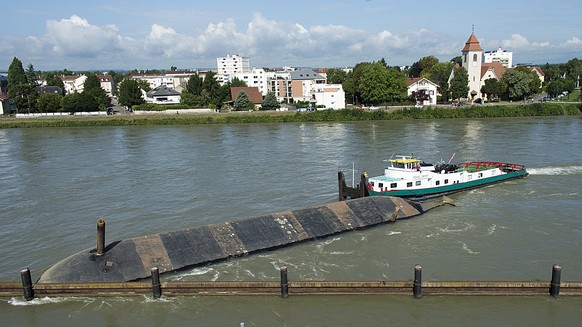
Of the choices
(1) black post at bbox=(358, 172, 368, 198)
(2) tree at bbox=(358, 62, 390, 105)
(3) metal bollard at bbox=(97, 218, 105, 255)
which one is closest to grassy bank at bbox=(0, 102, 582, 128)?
(2) tree at bbox=(358, 62, 390, 105)

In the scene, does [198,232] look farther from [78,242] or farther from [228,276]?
[78,242]

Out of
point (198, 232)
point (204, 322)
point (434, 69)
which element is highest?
point (434, 69)

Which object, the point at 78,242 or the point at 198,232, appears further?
the point at 78,242

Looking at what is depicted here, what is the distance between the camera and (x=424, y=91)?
284 ft

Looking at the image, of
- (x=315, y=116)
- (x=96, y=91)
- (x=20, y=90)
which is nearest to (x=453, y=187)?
(x=315, y=116)

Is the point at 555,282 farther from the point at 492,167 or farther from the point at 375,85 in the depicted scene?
the point at 375,85

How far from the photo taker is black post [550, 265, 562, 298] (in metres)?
14.9

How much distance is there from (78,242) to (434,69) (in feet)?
329

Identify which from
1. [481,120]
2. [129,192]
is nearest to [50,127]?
[129,192]

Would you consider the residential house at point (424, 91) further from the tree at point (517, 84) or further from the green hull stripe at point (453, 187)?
the green hull stripe at point (453, 187)

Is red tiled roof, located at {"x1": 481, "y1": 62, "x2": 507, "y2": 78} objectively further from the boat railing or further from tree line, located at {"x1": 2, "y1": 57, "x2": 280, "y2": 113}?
the boat railing

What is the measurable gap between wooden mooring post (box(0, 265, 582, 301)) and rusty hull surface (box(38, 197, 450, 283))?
0.84m

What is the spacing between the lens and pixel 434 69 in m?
108

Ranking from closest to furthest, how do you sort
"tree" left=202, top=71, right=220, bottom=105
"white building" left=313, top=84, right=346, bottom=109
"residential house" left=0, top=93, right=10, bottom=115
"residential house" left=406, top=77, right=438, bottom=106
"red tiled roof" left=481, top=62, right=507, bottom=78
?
"residential house" left=406, top=77, right=438, bottom=106 < "white building" left=313, top=84, right=346, bottom=109 < "residential house" left=0, top=93, right=10, bottom=115 < "tree" left=202, top=71, right=220, bottom=105 < "red tiled roof" left=481, top=62, right=507, bottom=78
